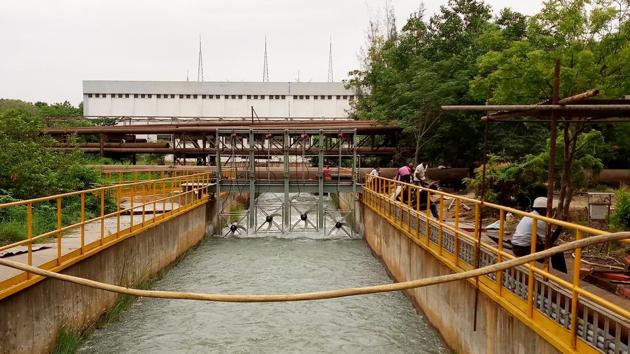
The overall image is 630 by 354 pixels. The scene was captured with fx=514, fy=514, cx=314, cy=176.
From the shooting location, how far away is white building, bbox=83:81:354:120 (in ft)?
196

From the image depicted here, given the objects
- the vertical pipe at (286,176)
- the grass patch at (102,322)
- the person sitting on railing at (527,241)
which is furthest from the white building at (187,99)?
the person sitting on railing at (527,241)

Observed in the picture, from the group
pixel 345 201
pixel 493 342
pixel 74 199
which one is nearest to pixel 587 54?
pixel 493 342

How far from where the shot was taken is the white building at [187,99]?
2349 inches

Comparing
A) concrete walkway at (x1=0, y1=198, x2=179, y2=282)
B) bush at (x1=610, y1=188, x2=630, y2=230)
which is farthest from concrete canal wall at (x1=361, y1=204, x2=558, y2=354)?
concrete walkway at (x1=0, y1=198, x2=179, y2=282)

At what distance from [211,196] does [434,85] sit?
1238 centimetres

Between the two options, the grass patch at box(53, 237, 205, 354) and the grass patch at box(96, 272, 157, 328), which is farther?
the grass patch at box(96, 272, 157, 328)

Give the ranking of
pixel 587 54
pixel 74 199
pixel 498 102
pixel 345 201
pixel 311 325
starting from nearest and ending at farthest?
pixel 311 325 → pixel 587 54 → pixel 74 199 → pixel 498 102 → pixel 345 201

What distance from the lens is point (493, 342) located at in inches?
269

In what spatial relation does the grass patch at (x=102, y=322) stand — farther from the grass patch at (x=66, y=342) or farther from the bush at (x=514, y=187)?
the bush at (x=514, y=187)

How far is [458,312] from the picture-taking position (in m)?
8.40

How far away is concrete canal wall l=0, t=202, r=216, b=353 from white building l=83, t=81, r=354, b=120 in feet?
149

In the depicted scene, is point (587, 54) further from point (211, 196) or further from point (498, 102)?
point (211, 196)

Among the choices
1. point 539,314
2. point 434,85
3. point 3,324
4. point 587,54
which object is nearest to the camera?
point 539,314

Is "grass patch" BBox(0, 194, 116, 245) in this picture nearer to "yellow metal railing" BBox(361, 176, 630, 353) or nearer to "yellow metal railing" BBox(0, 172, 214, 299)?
"yellow metal railing" BBox(0, 172, 214, 299)
